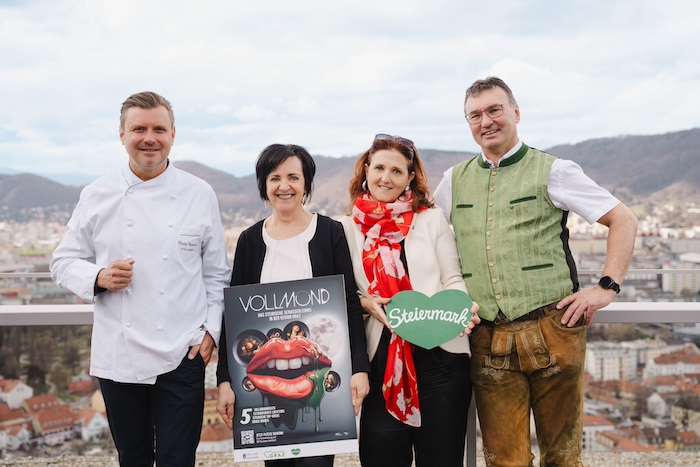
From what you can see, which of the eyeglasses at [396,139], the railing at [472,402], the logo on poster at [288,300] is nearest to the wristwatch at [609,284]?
the railing at [472,402]

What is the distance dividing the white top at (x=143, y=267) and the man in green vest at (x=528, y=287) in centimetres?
100

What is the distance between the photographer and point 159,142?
206 cm

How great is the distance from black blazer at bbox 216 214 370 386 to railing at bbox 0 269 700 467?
66 cm

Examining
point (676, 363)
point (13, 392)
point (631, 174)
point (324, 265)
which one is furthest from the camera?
point (631, 174)

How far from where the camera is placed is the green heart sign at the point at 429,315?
2.06 m

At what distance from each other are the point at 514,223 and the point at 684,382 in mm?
3871

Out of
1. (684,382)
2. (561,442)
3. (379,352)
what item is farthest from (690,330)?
(684,382)

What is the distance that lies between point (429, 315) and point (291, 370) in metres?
0.52

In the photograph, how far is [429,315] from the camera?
208cm

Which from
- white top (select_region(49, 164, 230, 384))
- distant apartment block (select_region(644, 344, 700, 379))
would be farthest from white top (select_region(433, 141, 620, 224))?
distant apartment block (select_region(644, 344, 700, 379))

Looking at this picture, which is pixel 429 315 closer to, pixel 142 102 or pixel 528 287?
pixel 528 287

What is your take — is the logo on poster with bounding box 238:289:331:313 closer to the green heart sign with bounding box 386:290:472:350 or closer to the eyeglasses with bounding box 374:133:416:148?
the green heart sign with bounding box 386:290:472:350

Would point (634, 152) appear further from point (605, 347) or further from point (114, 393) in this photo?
point (114, 393)

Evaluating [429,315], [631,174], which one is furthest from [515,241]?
[631,174]
